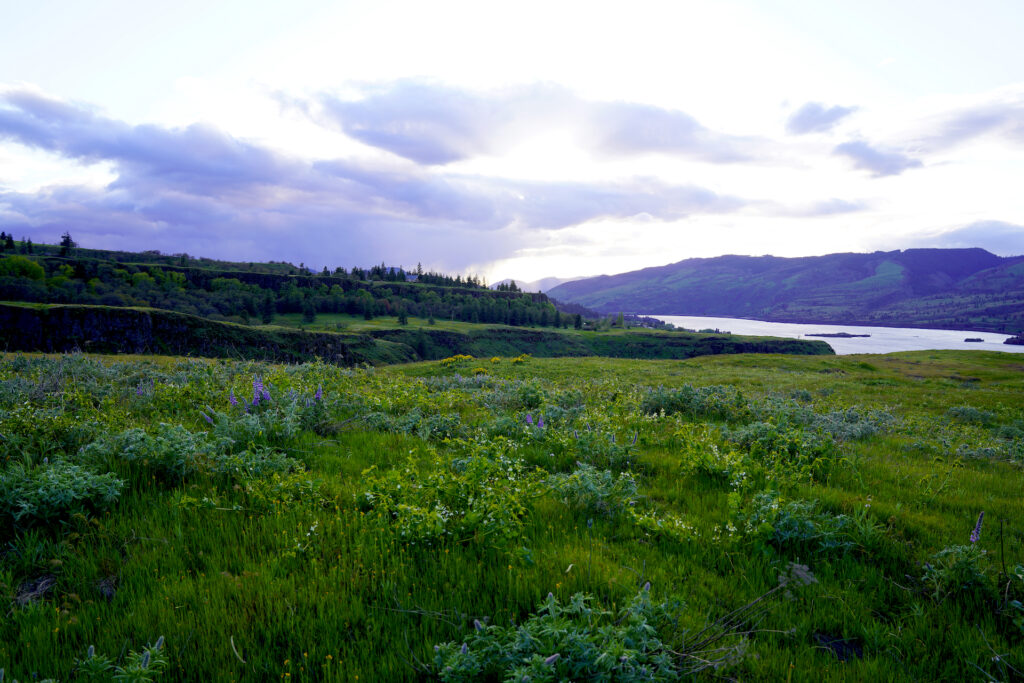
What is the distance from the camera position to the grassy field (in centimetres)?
305

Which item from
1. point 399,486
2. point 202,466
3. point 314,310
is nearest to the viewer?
point 399,486

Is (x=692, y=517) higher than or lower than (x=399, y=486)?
lower

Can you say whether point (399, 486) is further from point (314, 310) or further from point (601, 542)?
point (314, 310)

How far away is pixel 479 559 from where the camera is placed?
4195mm

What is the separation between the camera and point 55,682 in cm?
257

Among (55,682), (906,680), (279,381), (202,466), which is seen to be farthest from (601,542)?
(279,381)

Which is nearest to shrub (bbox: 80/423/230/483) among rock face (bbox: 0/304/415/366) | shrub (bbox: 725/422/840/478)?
shrub (bbox: 725/422/840/478)

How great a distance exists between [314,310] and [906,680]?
18877 centimetres

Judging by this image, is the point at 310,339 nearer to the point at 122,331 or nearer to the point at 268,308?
the point at 122,331

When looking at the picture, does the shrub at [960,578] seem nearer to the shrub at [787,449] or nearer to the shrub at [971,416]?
the shrub at [787,449]

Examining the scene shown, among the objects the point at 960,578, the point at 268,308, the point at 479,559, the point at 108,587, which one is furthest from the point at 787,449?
the point at 268,308

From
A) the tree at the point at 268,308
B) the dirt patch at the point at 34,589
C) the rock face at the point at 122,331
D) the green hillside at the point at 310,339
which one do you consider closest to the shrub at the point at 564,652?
the dirt patch at the point at 34,589

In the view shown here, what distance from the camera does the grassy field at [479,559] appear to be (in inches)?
120

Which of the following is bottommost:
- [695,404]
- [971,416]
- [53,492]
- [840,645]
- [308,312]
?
[971,416]
